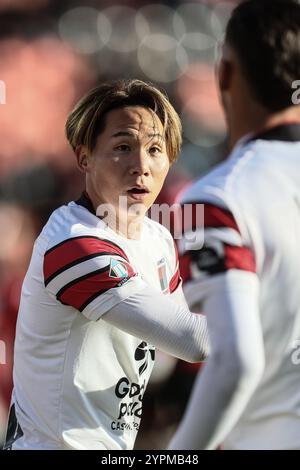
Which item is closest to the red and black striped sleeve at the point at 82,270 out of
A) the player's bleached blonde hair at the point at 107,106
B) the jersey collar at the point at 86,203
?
the jersey collar at the point at 86,203

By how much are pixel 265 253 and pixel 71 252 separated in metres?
0.83

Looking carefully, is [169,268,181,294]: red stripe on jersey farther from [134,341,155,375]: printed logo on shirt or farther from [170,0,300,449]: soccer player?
[170,0,300,449]: soccer player

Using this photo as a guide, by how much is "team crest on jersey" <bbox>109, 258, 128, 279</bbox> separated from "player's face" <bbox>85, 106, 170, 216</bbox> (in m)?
0.28

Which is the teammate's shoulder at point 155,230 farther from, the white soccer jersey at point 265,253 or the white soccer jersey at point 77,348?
the white soccer jersey at point 265,253

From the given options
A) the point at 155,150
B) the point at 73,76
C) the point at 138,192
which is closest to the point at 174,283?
the point at 138,192

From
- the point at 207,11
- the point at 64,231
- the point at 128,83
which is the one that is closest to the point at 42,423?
→ the point at 64,231

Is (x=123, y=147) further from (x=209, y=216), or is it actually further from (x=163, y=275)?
(x=209, y=216)

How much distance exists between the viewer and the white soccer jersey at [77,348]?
2301 millimetres

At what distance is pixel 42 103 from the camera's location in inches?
203

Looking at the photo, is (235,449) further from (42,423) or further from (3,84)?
(3,84)

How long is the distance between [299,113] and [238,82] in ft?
0.43

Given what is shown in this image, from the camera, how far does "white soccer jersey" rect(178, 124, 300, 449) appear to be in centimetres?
157

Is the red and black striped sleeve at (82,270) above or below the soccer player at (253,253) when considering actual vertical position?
below

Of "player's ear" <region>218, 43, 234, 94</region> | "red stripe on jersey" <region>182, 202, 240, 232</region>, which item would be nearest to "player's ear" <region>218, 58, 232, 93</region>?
"player's ear" <region>218, 43, 234, 94</region>
